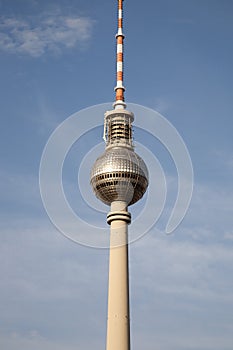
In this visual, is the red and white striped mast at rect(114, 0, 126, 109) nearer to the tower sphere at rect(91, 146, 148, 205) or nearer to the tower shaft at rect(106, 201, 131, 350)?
the tower sphere at rect(91, 146, 148, 205)

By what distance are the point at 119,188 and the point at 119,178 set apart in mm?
1885

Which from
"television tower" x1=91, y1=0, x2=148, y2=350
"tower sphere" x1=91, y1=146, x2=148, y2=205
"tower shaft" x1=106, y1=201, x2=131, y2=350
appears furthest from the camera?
"tower sphere" x1=91, y1=146, x2=148, y2=205

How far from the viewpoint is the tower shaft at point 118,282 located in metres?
95.0

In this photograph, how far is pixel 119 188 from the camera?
10794cm

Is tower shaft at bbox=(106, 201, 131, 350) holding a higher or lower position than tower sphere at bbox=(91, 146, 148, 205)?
lower

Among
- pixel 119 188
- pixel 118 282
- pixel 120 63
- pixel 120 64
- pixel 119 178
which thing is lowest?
pixel 118 282

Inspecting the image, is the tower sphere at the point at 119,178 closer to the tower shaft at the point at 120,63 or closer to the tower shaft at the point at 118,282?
the tower shaft at the point at 118,282

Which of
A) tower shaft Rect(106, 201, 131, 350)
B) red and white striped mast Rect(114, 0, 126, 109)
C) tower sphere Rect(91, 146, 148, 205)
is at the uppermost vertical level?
red and white striped mast Rect(114, 0, 126, 109)

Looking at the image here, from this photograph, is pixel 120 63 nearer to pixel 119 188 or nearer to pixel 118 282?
pixel 119 188

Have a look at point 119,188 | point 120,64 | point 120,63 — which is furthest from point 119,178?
point 120,63

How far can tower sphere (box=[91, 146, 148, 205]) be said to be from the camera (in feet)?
354

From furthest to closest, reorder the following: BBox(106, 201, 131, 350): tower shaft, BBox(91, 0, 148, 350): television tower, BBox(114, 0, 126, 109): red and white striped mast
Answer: BBox(114, 0, 126, 109): red and white striped mast
BBox(91, 0, 148, 350): television tower
BBox(106, 201, 131, 350): tower shaft

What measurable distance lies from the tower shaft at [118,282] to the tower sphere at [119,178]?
2.05m

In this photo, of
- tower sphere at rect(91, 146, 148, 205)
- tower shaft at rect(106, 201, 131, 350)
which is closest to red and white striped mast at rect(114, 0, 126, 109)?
tower sphere at rect(91, 146, 148, 205)
